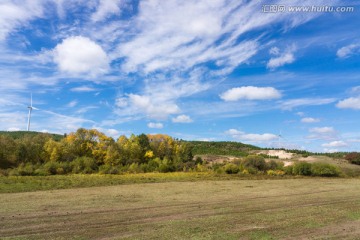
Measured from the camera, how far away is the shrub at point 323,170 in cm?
6938

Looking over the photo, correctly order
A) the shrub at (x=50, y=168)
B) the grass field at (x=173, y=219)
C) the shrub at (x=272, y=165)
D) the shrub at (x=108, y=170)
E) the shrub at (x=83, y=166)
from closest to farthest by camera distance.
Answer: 1. the grass field at (x=173, y=219)
2. the shrub at (x=50, y=168)
3. the shrub at (x=83, y=166)
4. the shrub at (x=108, y=170)
5. the shrub at (x=272, y=165)

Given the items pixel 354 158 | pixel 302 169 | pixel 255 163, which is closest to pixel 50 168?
pixel 255 163

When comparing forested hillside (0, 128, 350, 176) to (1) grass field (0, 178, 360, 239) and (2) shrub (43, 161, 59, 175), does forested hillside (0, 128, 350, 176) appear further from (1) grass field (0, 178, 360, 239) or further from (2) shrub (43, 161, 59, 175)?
(1) grass field (0, 178, 360, 239)

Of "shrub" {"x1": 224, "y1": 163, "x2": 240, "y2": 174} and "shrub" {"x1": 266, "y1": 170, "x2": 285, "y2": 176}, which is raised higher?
"shrub" {"x1": 224, "y1": 163, "x2": 240, "y2": 174}

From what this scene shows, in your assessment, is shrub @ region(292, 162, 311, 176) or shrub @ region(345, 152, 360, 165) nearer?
shrub @ region(292, 162, 311, 176)

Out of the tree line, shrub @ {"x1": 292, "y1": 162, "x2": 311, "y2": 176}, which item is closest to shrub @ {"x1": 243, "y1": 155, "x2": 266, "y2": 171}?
shrub @ {"x1": 292, "y1": 162, "x2": 311, "y2": 176}

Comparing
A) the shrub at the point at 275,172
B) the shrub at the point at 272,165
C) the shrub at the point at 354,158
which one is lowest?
the shrub at the point at 275,172

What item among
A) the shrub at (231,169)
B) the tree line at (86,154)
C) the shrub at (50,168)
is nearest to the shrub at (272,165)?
the shrub at (231,169)

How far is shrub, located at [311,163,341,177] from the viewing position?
69375 mm

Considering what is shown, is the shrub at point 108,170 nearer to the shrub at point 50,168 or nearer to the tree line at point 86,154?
the tree line at point 86,154

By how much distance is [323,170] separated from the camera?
69.4 meters

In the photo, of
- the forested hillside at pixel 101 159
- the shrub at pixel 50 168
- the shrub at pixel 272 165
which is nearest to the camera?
the shrub at pixel 50 168

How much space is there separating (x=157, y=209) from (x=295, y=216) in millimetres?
8933

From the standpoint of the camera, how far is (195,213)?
20.1m
